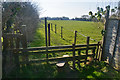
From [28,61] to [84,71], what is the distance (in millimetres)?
2555

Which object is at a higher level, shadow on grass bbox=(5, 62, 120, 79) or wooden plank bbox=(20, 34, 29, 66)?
wooden plank bbox=(20, 34, 29, 66)

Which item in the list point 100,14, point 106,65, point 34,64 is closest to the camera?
point 34,64

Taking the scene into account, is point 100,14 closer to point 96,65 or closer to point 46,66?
point 96,65

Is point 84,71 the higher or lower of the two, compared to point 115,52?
lower

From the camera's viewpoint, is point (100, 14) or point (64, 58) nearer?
point (64, 58)

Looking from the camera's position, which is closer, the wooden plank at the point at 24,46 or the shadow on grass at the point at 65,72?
the shadow on grass at the point at 65,72

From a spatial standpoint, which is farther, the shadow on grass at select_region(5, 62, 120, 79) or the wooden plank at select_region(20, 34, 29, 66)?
the wooden plank at select_region(20, 34, 29, 66)

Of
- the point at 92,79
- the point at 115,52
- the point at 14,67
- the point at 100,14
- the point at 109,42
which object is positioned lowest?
the point at 92,79

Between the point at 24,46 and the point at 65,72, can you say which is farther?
the point at 65,72

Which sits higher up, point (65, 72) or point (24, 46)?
point (24, 46)

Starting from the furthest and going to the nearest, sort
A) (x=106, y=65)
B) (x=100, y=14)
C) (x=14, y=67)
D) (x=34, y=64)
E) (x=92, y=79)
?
1. (x=100, y=14)
2. (x=106, y=65)
3. (x=34, y=64)
4. (x=14, y=67)
5. (x=92, y=79)

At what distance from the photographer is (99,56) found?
5.19 m

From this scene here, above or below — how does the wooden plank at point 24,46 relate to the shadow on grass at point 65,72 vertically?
above

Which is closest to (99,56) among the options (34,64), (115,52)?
(115,52)
